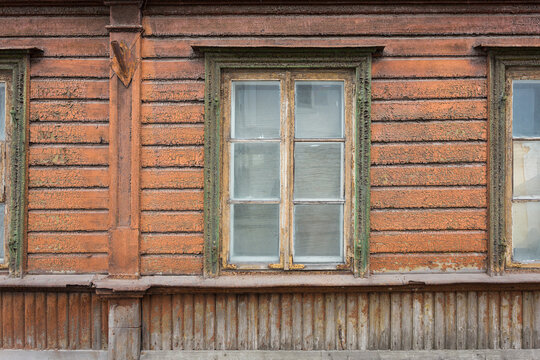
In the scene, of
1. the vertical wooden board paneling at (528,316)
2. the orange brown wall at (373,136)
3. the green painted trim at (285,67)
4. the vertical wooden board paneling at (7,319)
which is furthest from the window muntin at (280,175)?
the vertical wooden board paneling at (7,319)

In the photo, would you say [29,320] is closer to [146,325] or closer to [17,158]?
[146,325]

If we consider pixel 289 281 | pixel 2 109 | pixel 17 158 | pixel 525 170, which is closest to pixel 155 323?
pixel 289 281

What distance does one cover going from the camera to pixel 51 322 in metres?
2.91

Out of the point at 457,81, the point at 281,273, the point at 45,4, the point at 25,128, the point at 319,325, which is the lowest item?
the point at 319,325

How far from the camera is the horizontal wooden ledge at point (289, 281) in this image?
2.80m

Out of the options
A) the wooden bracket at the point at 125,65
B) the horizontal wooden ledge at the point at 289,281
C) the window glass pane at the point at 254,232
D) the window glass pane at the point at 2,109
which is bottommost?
the horizontal wooden ledge at the point at 289,281

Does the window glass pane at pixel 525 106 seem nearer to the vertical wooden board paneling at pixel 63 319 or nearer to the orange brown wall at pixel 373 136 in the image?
the orange brown wall at pixel 373 136

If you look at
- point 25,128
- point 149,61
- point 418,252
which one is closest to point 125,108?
point 149,61

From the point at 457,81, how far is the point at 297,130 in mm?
1252

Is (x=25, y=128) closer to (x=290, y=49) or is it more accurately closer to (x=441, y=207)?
(x=290, y=49)

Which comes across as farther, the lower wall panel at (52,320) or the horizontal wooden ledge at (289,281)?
the lower wall panel at (52,320)

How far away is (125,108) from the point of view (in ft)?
9.34

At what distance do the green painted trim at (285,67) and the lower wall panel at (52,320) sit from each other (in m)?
0.94

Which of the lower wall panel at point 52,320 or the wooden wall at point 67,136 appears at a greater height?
the wooden wall at point 67,136
